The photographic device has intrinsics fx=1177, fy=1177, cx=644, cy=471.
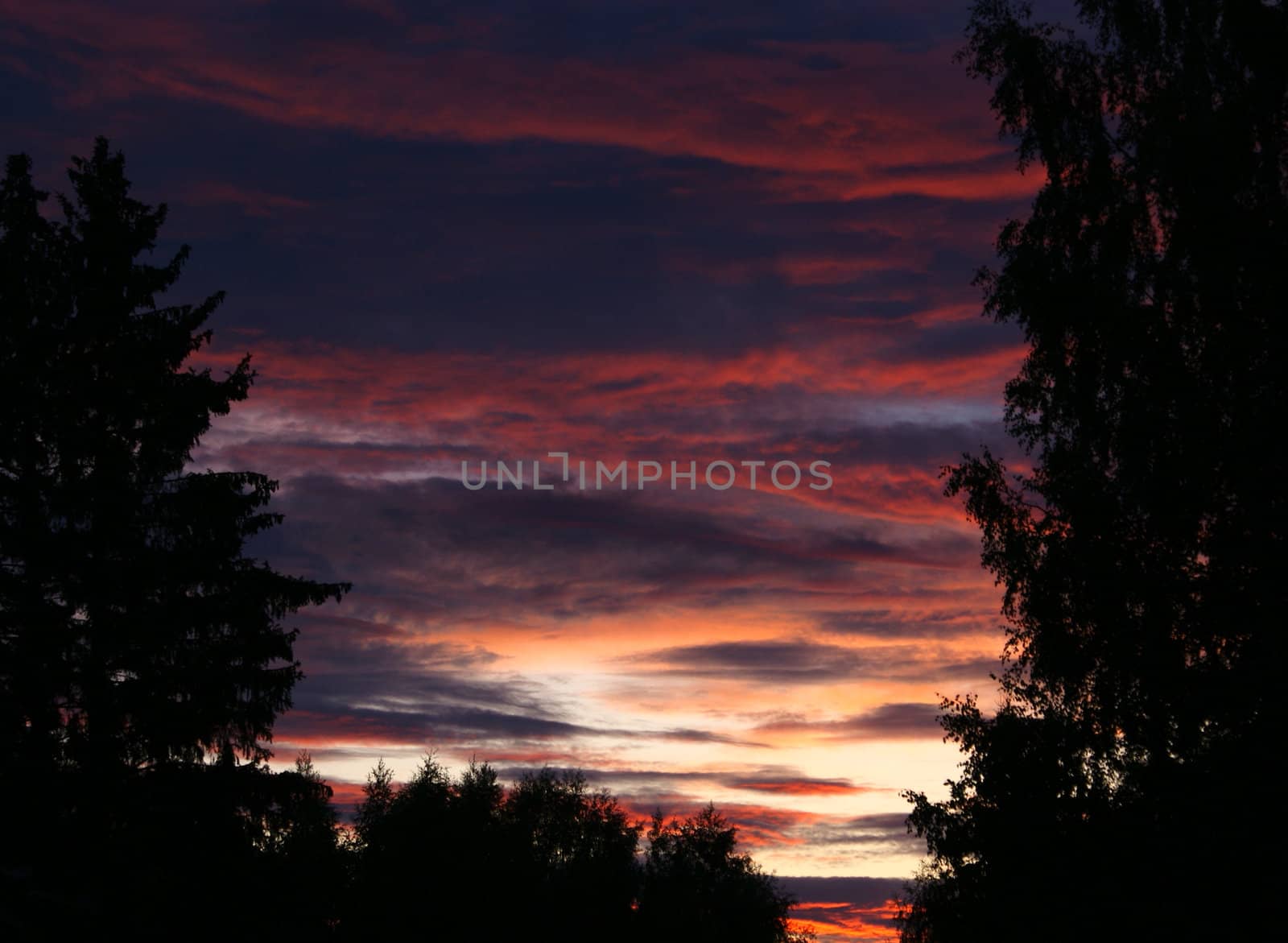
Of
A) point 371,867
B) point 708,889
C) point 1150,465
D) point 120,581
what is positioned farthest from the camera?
point 708,889

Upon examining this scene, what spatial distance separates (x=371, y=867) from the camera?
60875 mm

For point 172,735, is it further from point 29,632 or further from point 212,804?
point 29,632

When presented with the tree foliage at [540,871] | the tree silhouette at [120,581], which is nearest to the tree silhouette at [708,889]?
the tree foliage at [540,871]

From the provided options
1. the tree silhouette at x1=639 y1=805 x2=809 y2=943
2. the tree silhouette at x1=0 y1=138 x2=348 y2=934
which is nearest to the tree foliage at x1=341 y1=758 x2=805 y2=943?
the tree silhouette at x1=639 y1=805 x2=809 y2=943

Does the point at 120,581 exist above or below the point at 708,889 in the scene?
above

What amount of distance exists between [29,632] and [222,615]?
13.8 ft

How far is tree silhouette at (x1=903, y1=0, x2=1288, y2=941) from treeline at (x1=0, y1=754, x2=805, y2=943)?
56.2 ft

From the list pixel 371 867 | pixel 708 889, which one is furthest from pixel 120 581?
pixel 708 889

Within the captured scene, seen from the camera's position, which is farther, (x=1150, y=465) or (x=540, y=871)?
(x=540, y=871)

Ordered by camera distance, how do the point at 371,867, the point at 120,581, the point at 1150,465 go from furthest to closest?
the point at 371,867 → the point at 120,581 → the point at 1150,465

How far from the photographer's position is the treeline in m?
25.0

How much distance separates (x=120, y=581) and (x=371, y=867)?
37996 millimetres

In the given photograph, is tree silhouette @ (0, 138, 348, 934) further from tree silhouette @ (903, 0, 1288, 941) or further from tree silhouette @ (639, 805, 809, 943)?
tree silhouette @ (639, 805, 809, 943)

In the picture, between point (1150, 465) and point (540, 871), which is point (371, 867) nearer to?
point (540, 871)
